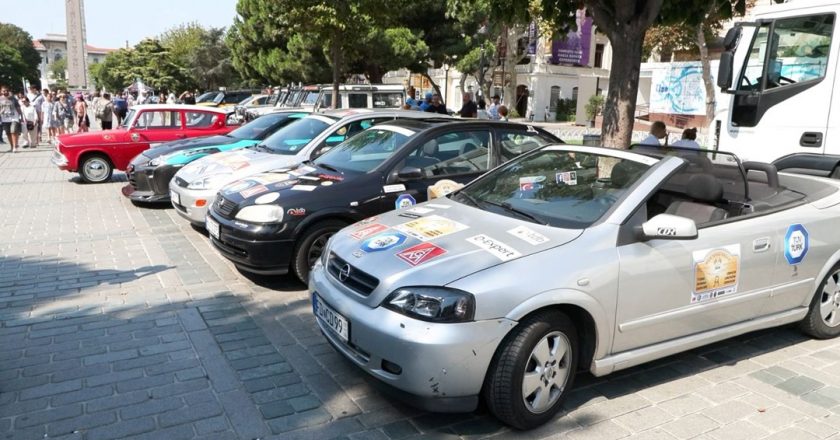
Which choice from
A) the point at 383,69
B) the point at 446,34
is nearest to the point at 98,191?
the point at 383,69

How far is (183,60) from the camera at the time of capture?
194 feet

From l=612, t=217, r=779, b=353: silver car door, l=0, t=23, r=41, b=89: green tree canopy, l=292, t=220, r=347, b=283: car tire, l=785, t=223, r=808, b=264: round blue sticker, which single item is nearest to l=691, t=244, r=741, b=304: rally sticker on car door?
l=612, t=217, r=779, b=353: silver car door

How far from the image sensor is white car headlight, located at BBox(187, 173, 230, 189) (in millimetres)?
7387

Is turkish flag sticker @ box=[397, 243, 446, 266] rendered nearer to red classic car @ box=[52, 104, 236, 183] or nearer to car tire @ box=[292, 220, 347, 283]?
car tire @ box=[292, 220, 347, 283]

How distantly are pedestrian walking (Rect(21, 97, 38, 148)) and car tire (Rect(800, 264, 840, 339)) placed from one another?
19624mm

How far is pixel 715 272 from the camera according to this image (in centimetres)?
396

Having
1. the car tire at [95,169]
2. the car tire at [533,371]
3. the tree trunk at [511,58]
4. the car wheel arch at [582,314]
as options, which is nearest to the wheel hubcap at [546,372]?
the car tire at [533,371]

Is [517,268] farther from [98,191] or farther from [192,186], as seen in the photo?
[98,191]

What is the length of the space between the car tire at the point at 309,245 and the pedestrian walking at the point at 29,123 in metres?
16.1

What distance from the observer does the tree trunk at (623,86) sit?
22.5ft

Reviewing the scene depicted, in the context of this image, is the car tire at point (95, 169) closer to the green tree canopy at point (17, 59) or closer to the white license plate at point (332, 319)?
the white license plate at point (332, 319)

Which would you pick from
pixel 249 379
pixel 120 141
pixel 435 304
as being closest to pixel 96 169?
pixel 120 141

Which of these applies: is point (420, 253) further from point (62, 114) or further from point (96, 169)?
point (62, 114)

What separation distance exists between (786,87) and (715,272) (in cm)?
438
